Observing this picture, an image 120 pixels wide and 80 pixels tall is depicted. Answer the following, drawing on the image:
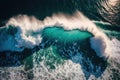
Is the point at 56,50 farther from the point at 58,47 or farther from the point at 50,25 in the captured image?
the point at 50,25

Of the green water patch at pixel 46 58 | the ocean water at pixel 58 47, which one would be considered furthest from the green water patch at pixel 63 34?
the green water patch at pixel 46 58

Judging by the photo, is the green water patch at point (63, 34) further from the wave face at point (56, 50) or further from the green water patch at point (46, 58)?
the green water patch at point (46, 58)

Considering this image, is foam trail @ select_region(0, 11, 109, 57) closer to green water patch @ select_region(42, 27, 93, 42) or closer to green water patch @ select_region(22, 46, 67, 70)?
green water patch @ select_region(42, 27, 93, 42)

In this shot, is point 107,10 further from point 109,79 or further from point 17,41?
point 17,41

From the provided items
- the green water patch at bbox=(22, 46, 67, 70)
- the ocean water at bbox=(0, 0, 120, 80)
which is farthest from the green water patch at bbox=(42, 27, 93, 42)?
the green water patch at bbox=(22, 46, 67, 70)

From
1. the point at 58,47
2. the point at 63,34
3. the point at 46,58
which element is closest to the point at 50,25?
the point at 63,34

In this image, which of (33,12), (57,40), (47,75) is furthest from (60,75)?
(33,12)

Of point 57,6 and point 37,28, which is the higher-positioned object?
point 57,6

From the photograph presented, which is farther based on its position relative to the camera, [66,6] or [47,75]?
[66,6]
